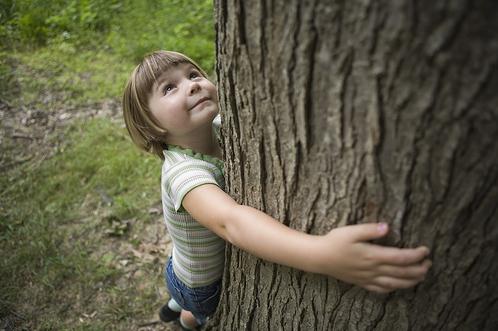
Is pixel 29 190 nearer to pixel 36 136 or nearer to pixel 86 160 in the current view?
pixel 86 160

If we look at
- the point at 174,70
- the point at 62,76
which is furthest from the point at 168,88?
the point at 62,76

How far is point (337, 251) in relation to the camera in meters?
1.00

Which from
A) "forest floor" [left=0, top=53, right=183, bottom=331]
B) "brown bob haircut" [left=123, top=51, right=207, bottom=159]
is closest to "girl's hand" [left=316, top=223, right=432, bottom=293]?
"brown bob haircut" [left=123, top=51, right=207, bottom=159]

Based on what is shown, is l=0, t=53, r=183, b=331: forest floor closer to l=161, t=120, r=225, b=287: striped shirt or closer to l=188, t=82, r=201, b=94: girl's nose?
l=161, t=120, r=225, b=287: striped shirt

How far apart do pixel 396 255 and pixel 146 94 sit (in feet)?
3.67

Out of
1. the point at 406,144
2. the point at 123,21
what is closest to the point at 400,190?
the point at 406,144

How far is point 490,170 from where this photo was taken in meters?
0.89

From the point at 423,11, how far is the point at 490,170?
40 centimetres

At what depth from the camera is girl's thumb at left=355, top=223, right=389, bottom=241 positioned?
98cm

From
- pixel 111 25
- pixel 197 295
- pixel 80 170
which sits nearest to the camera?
pixel 197 295

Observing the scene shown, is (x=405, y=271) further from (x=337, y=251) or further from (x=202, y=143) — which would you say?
(x=202, y=143)

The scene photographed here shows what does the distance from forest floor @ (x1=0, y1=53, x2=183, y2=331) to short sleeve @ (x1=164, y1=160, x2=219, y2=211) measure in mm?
1442

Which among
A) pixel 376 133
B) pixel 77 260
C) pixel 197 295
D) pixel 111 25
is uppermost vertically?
pixel 376 133

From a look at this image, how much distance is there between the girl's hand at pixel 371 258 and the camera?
977 mm
